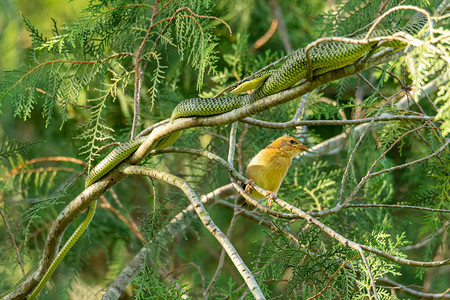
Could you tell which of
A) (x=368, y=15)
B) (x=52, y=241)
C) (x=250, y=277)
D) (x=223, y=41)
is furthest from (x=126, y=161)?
(x=223, y=41)

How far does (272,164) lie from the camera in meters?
3.71

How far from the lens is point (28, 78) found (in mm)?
2951

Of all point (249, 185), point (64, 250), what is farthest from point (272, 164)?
point (64, 250)

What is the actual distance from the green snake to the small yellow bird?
0.98 metres

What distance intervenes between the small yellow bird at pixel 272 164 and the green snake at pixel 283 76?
0.98 m

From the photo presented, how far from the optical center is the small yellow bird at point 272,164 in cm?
371

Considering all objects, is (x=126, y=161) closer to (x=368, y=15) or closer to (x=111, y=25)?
(x=111, y=25)

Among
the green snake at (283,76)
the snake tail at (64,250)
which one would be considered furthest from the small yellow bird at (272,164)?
the snake tail at (64,250)

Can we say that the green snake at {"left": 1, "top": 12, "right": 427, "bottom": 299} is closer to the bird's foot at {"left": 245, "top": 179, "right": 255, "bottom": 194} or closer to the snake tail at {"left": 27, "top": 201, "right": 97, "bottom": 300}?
the snake tail at {"left": 27, "top": 201, "right": 97, "bottom": 300}

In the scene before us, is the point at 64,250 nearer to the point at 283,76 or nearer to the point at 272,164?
the point at 272,164

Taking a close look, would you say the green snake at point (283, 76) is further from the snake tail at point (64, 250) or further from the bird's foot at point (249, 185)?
the bird's foot at point (249, 185)

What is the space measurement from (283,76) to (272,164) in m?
1.66

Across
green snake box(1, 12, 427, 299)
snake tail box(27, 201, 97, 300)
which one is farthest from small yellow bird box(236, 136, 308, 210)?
snake tail box(27, 201, 97, 300)

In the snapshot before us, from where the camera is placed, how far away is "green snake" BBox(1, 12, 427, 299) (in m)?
1.91
